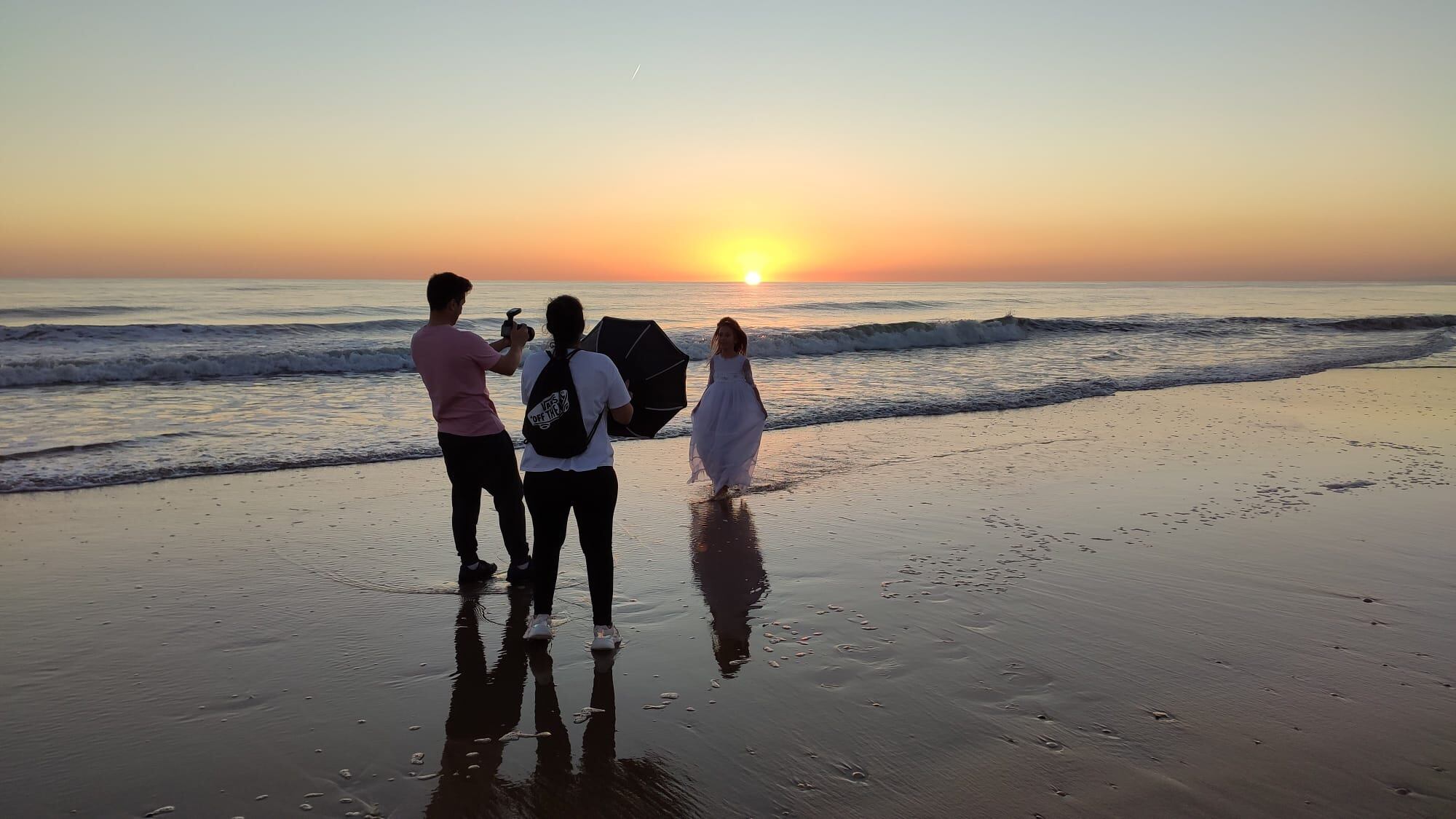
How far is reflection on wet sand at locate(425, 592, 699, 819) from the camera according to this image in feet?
9.96

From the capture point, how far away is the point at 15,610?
195 inches

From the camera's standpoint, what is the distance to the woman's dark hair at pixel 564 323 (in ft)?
13.3

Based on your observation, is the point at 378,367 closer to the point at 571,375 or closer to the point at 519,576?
the point at 519,576

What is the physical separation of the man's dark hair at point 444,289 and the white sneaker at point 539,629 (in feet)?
5.78

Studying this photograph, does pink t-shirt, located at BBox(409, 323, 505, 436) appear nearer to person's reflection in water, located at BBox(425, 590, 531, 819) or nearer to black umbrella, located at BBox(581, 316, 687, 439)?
black umbrella, located at BBox(581, 316, 687, 439)

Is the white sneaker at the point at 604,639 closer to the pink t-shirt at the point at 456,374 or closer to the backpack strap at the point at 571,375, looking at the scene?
the backpack strap at the point at 571,375

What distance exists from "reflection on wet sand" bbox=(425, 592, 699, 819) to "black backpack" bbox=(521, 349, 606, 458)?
1065 millimetres

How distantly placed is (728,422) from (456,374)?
133 inches

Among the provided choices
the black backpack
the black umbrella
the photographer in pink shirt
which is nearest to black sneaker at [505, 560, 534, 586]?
the photographer in pink shirt

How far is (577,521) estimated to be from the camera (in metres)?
4.33

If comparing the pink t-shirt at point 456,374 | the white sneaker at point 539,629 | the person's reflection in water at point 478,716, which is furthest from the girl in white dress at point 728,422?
the white sneaker at point 539,629

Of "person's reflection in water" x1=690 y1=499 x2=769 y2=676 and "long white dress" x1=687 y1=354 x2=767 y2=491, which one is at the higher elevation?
"long white dress" x1=687 y1=354 x2=767 y2=491

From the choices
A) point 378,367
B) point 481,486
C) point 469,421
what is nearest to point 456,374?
point 469,421

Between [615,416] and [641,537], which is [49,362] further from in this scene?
[615,416]
